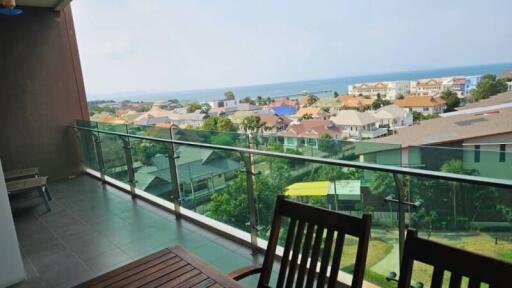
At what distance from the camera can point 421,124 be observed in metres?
13.8

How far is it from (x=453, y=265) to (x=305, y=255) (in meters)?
0.58

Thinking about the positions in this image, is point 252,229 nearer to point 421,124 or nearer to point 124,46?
point 421,124

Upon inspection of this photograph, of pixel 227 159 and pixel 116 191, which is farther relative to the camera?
pixel 116 191

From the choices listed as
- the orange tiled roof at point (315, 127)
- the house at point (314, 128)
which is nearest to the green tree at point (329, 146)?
the house at point (314, 128)

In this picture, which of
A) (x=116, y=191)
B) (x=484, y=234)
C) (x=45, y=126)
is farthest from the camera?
(x=45, y=126)

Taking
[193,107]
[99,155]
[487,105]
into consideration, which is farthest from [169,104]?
[487,105]

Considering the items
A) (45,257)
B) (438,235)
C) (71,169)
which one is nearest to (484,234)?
(438,235)

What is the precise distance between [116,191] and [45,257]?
2173 millimetres

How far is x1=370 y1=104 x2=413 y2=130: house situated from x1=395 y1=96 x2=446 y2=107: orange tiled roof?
1.32 feet

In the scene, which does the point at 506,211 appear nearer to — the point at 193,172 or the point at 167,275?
the point at 167,275

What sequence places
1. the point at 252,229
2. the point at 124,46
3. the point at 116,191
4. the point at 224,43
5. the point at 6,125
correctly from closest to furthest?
1. the point at 252,229
2. the point at 116,191
3. the point at 6,125
4. the point at 124,46
5. the point at 224,43

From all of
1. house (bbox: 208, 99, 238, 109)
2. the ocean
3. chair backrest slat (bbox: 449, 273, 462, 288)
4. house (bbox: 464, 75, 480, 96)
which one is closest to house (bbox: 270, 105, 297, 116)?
house (bbox: 208, 99, 238, 109)

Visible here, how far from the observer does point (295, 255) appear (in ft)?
4.82

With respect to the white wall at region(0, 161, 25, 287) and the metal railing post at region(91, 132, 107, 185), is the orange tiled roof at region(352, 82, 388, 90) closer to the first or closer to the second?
the metal railing post at region(91, 132, 107, 185)
